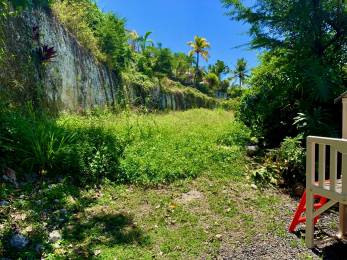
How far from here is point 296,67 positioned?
6.85 meters

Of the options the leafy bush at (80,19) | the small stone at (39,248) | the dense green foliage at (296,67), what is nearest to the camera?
the small stone at (39,248)

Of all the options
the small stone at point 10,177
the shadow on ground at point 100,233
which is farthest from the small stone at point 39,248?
the small stone at point 10,177

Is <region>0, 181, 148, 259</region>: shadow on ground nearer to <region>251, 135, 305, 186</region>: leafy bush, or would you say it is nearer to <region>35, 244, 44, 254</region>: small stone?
<region>35, 244, 44, 254</region>: small stone

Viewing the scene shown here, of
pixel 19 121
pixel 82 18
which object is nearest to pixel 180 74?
pixel 82 18

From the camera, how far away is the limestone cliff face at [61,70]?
7.37 m

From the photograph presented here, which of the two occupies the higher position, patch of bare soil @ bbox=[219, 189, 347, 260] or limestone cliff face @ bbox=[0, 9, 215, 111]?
limestone cliff face @ bbox=[0, 9, 215, 111]

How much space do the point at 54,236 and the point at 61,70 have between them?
6.41 meters

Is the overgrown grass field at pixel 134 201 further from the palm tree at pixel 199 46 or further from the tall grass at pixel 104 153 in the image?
the palm tree at pixel 199 46

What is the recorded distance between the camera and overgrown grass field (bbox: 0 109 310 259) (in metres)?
3.60

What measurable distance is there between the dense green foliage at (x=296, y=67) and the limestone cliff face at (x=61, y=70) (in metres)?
4.62

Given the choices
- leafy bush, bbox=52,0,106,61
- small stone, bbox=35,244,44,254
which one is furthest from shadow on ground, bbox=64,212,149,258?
leafy bush, bbox=52,0,106,61

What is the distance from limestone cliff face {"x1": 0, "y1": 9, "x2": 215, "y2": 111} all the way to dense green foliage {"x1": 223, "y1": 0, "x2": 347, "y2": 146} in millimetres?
4616

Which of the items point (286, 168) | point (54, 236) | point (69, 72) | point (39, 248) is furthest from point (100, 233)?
point (69, 72)

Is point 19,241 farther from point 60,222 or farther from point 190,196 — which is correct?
point 190,196
